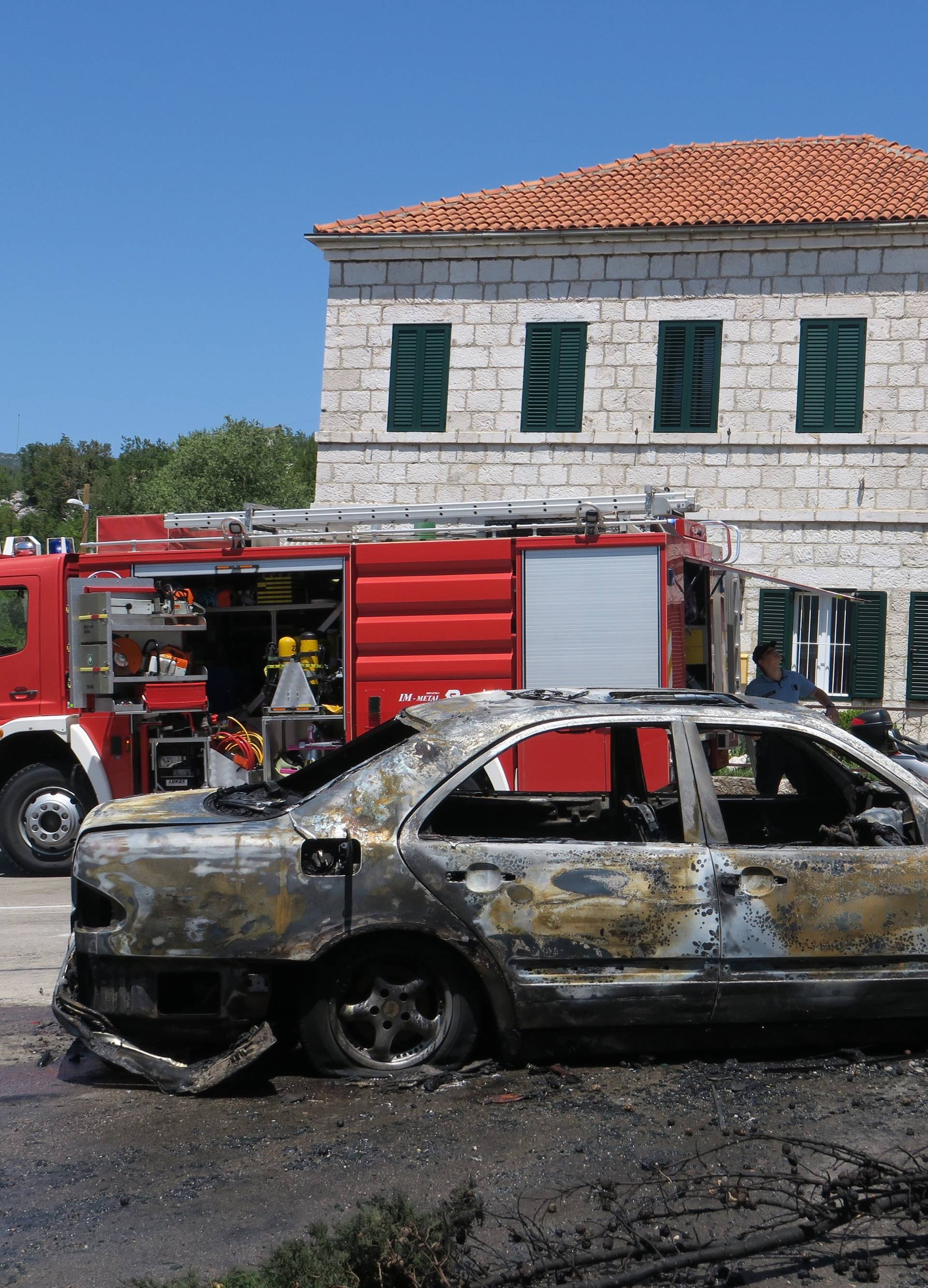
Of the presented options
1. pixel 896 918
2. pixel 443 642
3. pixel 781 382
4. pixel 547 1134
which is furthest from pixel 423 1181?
pixel 781 382

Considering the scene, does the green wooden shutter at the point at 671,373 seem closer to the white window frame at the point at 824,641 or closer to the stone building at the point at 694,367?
the stone building at the point at 694,367

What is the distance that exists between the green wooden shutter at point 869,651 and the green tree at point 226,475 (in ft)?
123

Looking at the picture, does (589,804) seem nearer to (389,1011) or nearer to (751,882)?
(751,882)

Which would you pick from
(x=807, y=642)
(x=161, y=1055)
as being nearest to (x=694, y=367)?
(x=807, y=642)

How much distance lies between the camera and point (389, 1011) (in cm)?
533

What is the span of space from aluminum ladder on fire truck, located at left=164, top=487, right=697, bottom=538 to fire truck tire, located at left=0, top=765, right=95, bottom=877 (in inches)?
93.8

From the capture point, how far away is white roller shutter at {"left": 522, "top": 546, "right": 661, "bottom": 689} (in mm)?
10578

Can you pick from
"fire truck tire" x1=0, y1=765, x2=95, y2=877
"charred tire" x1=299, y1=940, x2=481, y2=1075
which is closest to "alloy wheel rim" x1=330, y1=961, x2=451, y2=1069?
"charred tire" x1=299, y1=940, x2=481, y2=1075

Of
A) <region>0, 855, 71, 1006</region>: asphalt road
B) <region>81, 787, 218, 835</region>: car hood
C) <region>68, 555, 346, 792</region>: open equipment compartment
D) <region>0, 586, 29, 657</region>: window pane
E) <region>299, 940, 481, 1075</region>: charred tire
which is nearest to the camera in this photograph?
<region>299, 940, 481, 1075</region>: charred tire

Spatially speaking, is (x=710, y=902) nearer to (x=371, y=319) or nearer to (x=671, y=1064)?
(x=671, y=1064)

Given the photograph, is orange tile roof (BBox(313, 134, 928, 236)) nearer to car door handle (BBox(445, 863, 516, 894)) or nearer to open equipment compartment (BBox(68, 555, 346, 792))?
open equipment compartment (BBox(68, 555, 346, 792))

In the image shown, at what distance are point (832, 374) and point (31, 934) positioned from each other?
14.6 meters

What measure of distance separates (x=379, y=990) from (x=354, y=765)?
93 centimetres

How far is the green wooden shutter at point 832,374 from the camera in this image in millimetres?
19328
